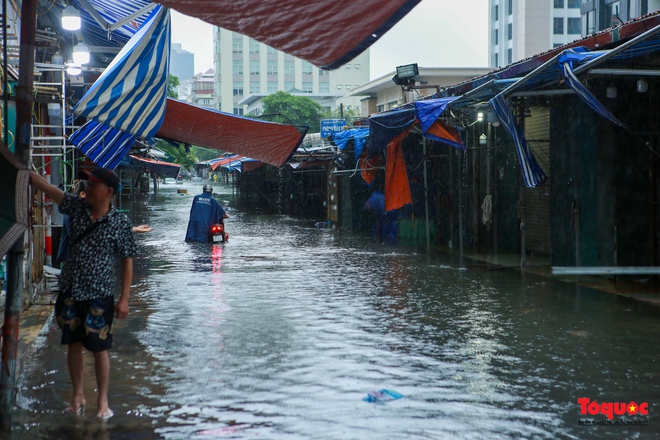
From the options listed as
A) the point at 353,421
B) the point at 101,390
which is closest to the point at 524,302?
the point at 353,421

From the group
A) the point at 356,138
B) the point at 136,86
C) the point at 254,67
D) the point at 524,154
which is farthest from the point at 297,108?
the point at 136,86

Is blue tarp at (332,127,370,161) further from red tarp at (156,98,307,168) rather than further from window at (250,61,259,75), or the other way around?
window at (250,61,259,75)

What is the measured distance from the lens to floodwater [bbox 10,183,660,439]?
544 cm

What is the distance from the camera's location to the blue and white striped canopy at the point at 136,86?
827cm

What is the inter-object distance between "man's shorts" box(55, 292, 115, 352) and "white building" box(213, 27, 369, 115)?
418 ft

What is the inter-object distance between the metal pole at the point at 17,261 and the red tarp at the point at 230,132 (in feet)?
23.5

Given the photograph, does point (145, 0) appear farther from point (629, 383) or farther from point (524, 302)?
point (629, 383)

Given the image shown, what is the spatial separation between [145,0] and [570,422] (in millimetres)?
10514

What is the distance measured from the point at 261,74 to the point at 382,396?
432 feet

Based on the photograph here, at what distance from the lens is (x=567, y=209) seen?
13.3 metres

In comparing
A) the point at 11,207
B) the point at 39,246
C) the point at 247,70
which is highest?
the point at 247,70

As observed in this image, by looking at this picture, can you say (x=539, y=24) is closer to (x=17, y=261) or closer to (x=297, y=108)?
(x=297, y=108)

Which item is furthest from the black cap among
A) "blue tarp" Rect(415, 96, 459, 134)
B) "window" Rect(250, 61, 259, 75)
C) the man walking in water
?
"window" Rect(250, 61, 259, 75)

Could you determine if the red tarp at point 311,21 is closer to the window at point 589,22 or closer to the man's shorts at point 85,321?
the man's shorts at point 85,321
